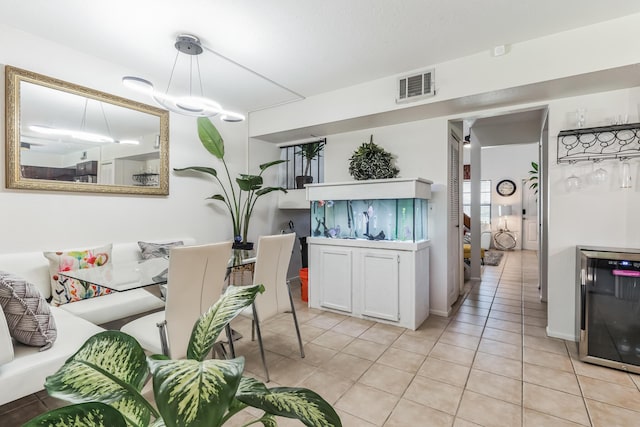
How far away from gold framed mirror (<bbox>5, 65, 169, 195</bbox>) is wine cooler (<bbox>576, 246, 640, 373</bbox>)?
4190 millimetres

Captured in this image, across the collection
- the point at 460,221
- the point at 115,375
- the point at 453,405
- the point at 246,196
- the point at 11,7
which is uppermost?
the point at 11,7

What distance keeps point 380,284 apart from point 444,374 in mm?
1161

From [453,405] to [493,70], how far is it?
274 cm

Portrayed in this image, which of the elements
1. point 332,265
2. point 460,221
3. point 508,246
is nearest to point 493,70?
point 460,221

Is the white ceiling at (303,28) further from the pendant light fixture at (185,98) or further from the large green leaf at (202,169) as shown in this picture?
the large green leaf at (202,169)

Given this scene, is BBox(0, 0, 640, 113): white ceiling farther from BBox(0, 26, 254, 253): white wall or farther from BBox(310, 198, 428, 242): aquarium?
BBox(310, 198, 428, 242): aquarium

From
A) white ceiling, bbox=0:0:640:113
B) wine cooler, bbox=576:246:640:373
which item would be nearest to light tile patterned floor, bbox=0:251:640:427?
wine cooler, bbox=576:246:640:373

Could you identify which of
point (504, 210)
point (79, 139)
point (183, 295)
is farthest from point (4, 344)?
point (504, 210)

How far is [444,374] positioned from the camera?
2.33 metres

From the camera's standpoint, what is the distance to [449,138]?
3.62 metres

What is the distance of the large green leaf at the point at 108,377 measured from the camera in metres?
0.63

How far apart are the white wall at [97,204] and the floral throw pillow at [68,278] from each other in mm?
237

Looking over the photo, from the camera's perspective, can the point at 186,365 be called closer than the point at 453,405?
Yes

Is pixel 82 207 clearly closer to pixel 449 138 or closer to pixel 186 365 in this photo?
pixel 186 365
